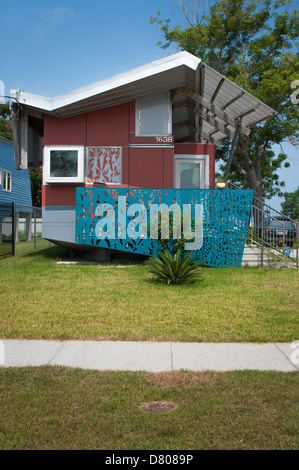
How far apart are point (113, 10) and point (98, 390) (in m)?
15.5

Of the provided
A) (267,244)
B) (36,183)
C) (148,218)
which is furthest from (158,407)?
(36,183)

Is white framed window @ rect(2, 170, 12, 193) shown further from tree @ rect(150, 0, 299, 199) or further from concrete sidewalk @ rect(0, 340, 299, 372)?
concrete sidewalk @ rect(0, 340, 299, 372)

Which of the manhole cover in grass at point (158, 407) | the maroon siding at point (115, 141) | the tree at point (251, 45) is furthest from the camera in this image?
the tree at point (251, 45)

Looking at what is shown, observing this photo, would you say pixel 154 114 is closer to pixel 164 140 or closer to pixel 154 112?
pixel 154 112

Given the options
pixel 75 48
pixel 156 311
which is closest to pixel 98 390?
pixel 156 311

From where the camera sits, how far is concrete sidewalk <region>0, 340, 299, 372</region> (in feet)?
14.8

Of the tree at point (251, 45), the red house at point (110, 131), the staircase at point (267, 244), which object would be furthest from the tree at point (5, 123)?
the staircase at point (267, 244)

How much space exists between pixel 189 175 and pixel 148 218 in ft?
11.3

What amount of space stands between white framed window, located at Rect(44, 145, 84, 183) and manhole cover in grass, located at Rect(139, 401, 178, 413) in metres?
9.71

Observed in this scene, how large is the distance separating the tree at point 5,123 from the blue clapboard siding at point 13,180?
32.9 feet

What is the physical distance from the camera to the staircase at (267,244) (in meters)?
12.1

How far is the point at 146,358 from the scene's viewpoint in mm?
4727

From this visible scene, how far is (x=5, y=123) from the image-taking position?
4062 centimetres

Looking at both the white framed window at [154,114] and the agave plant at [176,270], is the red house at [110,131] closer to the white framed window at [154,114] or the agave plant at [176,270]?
the white framed window at [154,114]
